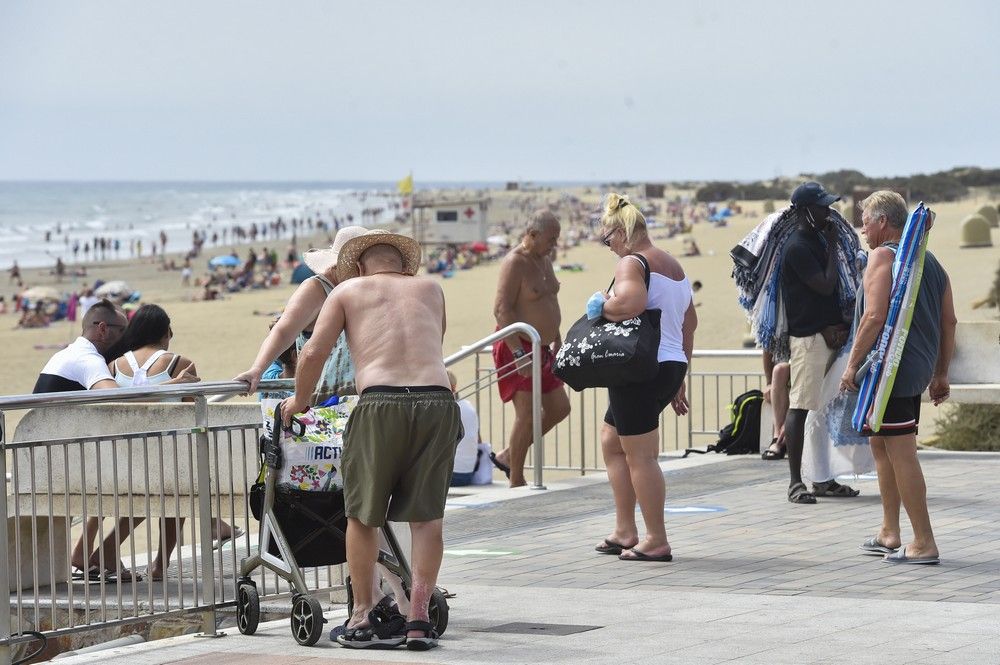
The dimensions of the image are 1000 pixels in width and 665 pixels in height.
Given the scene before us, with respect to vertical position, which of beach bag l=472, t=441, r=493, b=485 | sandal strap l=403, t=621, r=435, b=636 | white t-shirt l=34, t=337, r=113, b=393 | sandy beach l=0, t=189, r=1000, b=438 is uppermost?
white t-shirt l=34, t=337, r=113, b=393

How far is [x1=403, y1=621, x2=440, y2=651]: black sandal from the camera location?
6113 millimetres

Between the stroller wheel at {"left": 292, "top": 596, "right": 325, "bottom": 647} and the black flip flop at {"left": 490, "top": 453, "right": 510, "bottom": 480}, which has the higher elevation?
the stroller wheel at {"left": 292, "top": 596, "right": 325, "bottom": 647}

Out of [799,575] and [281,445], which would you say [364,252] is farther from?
[799,575]

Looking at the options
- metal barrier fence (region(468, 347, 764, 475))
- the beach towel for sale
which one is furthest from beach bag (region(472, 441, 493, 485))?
the beach towel for sale

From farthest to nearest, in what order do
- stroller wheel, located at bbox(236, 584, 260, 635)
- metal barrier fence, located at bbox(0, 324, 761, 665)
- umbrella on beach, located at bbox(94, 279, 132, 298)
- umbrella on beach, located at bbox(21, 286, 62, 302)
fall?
umbrella on beach, located at bbox(21, 286, 62, 302) → umbrella on beach, located at bbox(94, 279, 132, 298) → stroller wheel, located at bbox(236, 584, 260, 635) → metal barrier fence, located at bbox(0, 324, 761, 665)

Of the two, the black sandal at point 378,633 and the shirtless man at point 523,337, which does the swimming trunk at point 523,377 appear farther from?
the black sandal at point 378,633

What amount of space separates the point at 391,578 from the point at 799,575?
212 centimetres

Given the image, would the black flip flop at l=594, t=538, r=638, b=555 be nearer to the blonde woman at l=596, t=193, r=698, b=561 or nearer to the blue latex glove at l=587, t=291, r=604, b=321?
the blonde woman at l=596, t=193, r=698, b=561

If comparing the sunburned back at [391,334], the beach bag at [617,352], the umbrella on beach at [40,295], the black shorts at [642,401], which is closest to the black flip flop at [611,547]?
the black shorts at [642,401]

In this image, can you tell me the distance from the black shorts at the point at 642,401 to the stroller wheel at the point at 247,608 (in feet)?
7.50

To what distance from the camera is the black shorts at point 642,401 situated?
26.5 feet

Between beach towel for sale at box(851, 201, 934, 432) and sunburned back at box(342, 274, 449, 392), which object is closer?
sunburned back at box(342, 274, 449, 392)

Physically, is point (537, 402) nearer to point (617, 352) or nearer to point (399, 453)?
point (617, 352)

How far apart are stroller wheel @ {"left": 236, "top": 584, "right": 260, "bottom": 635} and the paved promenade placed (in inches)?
2.5
